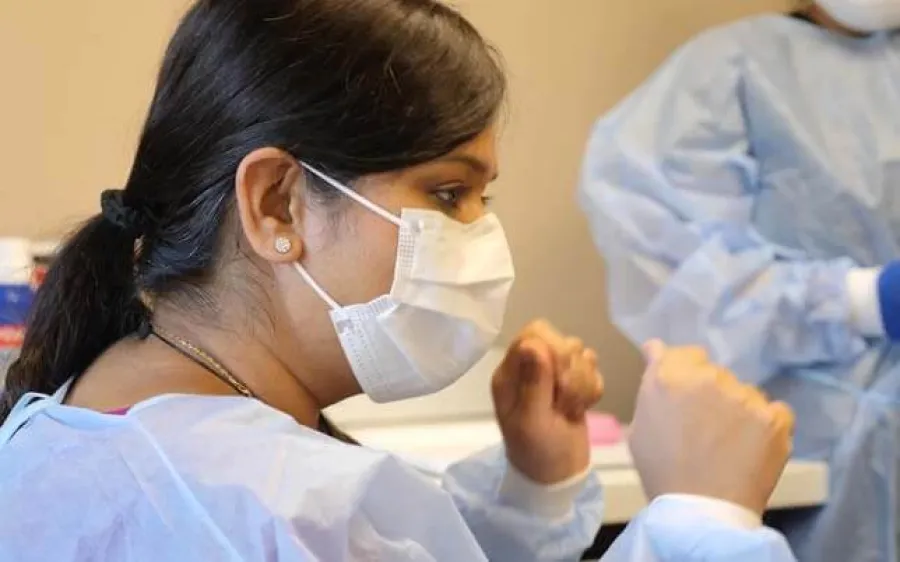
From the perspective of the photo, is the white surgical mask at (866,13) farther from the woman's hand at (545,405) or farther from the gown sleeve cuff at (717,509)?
the gown sleeve cuff at (717,509)

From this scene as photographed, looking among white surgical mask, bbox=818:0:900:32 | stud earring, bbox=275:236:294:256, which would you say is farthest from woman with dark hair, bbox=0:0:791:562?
white surgical mask, bbox=818:0:900:32

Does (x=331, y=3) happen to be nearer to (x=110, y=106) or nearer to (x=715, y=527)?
(x=715, y=527)

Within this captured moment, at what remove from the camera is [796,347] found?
1208 mm

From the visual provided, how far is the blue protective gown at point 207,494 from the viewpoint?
547 mm

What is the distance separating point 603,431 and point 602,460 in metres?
0.14

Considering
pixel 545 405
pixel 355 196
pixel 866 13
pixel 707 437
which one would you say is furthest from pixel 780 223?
pixel 355 196

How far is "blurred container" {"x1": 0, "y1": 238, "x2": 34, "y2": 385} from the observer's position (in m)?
0.99

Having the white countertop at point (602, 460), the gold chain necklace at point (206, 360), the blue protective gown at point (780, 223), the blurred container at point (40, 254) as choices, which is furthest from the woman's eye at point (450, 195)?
the blue protective gown at point (780, 223)

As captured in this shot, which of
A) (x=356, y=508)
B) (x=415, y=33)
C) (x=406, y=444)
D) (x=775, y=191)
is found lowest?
(x=406, y=444)

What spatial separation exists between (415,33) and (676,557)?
347 mm

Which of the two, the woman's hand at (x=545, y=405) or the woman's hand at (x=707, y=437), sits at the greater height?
the woman's hand at (x=707, y=437)

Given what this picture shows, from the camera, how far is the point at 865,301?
1.16 meters

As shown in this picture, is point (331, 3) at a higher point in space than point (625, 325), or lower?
higher

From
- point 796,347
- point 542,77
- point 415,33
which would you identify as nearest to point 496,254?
point 415,33
